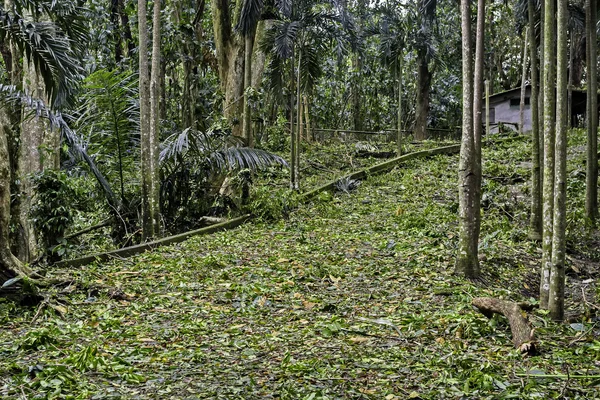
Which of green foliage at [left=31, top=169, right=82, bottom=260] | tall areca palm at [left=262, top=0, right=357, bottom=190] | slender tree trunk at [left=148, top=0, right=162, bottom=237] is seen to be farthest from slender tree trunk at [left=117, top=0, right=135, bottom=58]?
green foliage at [left=31, top=169, right=82, bottom=260]

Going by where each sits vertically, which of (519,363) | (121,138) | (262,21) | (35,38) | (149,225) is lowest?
(519,363)

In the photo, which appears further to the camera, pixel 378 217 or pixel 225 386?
pixel 378 217

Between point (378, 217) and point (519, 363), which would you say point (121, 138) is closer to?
point (378, 217)

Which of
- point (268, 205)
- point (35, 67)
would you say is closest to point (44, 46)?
point (35, 67)

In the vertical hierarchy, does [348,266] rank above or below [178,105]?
below

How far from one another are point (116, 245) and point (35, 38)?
5.05 m

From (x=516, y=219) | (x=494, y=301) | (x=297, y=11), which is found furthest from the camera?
(x=297, y=11)

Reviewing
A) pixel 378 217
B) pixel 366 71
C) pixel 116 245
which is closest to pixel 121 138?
pixel 116 245

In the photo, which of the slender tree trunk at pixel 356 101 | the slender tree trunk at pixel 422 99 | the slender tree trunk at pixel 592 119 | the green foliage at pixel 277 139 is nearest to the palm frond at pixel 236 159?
the slender tree trunk at pixel 592 119

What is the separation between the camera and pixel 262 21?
52.0 feet

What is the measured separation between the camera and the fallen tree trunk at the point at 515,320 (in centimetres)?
510

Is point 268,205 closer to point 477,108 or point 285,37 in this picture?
point 285,37

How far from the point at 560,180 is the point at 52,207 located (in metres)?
6.75

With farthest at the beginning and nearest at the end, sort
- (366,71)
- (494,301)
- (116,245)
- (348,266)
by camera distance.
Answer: (366,71), (116,245), (348,266), (494,301)
